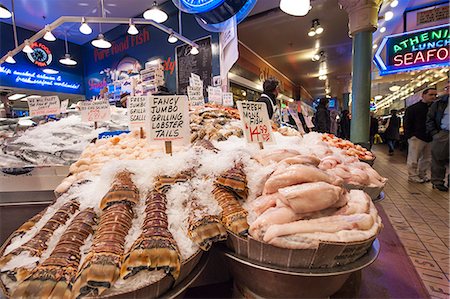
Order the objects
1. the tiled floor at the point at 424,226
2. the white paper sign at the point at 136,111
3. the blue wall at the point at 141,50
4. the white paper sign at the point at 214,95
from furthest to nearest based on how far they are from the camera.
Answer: the blue wall at the point at 141,50
the white paper sign at the point at 214,95
the tiled floor at the point at 424,226
the white paper sign at the point at 136,111

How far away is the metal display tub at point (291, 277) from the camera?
0.94 meters

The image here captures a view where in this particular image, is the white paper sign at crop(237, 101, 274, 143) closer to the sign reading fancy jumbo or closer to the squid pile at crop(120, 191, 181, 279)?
the squid pile at crop(120, 191, 181, 279)

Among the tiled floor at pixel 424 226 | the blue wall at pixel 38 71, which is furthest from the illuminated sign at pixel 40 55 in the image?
the tiled floor at pixel 424 226

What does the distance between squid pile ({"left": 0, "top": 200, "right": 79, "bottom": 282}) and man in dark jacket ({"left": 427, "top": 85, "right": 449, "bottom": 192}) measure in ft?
22.3

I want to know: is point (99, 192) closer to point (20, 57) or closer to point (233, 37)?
point (233, 37)

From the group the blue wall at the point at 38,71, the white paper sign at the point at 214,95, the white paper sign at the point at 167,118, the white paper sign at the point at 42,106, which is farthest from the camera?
the blue wall at the point at 38,71

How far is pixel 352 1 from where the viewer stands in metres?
5.01

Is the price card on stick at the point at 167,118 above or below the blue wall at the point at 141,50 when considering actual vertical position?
below

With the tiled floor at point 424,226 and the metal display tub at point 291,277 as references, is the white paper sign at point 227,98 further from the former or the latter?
the metal display tub at point 291,277

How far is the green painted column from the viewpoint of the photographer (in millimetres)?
5047

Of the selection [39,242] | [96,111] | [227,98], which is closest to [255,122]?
[39,242]

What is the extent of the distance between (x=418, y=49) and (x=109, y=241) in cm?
864

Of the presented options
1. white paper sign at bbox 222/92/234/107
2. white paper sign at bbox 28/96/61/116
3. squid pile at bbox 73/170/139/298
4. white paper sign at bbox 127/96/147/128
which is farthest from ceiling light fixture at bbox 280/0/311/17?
white paper sign at bbox 28/96/61/116

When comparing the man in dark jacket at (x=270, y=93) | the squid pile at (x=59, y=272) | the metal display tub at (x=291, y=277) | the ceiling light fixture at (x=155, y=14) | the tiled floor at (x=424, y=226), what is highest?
the ceiling light fixture at (x=155, y=14)
